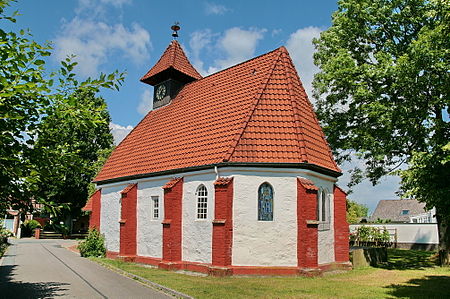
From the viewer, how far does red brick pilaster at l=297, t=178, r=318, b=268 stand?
16.0 m

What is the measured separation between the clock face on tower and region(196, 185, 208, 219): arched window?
10560 mm

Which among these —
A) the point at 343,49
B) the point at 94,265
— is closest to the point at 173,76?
the point at 343,49

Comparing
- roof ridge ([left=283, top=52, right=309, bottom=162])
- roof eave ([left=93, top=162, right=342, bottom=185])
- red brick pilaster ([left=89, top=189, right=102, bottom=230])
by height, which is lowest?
red brick pilaster ([left=89, top=189, right=102, bottom=230])

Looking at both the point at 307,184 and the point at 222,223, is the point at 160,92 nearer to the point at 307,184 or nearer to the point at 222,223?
the point at 222,223

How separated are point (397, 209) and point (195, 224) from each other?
58080 mm

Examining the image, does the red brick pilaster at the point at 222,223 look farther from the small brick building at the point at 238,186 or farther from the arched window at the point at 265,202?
the arched window at the point at 265,202

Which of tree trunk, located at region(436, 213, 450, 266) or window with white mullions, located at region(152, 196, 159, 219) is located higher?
window with white mullions, located at region(152, 196, 159, 219)

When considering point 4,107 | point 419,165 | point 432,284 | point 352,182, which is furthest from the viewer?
point 352,182

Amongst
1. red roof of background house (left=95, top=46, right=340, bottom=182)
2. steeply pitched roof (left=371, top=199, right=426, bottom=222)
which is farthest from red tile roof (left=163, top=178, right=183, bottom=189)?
steeply pitched roof (left=371, top=199, right=426, bottom=222)

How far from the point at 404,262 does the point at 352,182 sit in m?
5.17

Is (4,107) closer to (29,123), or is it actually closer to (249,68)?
(29,123)

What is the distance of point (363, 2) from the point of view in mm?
20859

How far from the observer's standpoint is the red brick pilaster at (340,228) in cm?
1834

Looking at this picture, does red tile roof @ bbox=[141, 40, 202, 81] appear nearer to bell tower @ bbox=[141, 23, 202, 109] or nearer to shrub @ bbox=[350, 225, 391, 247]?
bell tower @ bbox=[141, 23, 202, 109]
